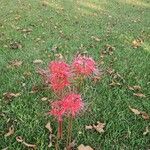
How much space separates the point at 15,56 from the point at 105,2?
26.2 ft

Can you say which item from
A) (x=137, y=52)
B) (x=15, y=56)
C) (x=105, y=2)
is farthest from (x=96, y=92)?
(x=105, y=2)

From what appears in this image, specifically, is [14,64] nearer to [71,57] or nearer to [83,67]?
[71,57]

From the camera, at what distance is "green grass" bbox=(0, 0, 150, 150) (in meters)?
3.61

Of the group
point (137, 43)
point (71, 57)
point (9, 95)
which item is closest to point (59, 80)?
point (9, 95)

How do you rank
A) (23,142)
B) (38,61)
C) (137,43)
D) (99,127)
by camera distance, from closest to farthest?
(23,142) → (99,127) → (38,61) → (137,43)

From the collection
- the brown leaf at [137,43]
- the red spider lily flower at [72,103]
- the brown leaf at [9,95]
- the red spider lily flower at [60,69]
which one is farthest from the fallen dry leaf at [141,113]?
the brown leaf at [137,43]

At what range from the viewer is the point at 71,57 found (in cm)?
583

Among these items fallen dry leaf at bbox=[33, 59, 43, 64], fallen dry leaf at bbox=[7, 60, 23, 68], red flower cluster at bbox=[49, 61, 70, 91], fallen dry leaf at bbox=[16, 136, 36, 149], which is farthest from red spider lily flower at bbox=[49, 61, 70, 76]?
fallen dry leaf at bbox=[33, 59, 43, 64]

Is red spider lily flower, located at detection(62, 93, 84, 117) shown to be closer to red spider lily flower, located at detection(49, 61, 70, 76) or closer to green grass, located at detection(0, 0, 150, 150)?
red spider lily flower, located at detection(49, 61, 70, 76)

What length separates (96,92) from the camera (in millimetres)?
4531

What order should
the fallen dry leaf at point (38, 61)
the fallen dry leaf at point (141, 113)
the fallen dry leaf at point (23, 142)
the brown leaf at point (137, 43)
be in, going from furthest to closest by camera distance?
the brown leaf at point (137, 43)
the fallen dry leaf at point (38, 61)
the fallen dry leaf at point (141, 113)
the fallen dry leaf at point (23, 142)

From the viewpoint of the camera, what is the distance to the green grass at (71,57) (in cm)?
361

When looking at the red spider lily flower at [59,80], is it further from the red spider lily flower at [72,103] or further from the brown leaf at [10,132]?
the brown leaf at [10,132]

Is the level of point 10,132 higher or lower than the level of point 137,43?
higher
